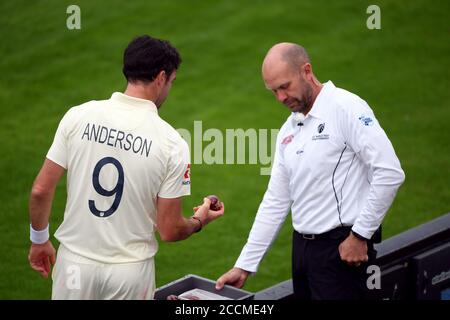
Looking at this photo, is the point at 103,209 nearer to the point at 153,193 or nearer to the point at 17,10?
the point at 153,193

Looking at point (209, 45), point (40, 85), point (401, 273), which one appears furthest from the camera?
point (209, 45)

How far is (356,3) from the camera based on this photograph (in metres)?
11.8

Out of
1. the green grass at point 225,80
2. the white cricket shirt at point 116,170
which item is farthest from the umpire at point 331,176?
the green grass at point 225,80

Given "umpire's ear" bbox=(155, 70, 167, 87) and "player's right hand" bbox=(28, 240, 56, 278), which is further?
"player's right hand" bbox=(28, 240, 56, 278)

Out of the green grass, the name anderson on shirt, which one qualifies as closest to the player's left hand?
the name anderson on shirt

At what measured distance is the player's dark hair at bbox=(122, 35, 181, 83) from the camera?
3635 mm

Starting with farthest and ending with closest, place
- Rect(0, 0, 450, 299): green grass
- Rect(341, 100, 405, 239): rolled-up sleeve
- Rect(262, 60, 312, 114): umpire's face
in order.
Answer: Rect(0, 0, 450, 299): green grass, Rect(262, 60, 312, 114): umpire's face, Rect(341, 100, 405, 239): rolled-up sleeve

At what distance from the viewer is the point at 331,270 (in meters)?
4.00

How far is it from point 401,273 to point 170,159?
207 centimetres

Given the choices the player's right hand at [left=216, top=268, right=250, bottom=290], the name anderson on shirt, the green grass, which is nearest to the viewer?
the name anderson on shirt

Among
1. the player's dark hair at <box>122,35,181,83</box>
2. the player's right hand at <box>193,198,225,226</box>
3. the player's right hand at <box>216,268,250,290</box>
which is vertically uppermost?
the player's dark hair at <box>122,35,181,83</box>

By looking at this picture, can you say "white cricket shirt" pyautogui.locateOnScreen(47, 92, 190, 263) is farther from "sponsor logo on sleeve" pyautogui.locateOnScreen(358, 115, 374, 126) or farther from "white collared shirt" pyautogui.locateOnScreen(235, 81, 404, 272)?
"sponsor logo on sleeve" pyautogui.locateOnScreen(358, 115, 374, 126)

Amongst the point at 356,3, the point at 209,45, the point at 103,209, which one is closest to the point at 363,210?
the point at 103,209

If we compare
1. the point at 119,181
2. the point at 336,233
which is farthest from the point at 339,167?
the point at 119,181
